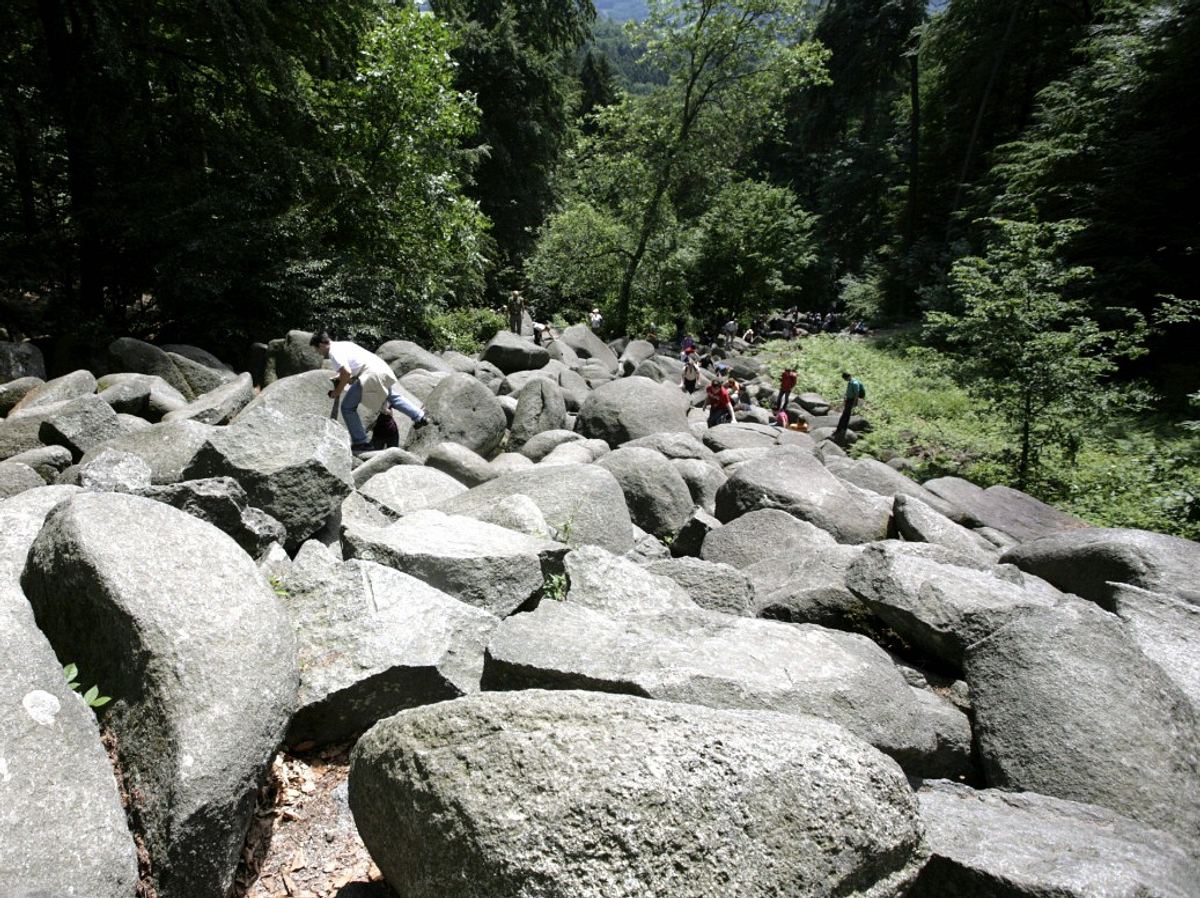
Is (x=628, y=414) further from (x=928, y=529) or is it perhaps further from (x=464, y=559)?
(x=464, y=559)

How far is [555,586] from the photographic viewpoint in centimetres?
456

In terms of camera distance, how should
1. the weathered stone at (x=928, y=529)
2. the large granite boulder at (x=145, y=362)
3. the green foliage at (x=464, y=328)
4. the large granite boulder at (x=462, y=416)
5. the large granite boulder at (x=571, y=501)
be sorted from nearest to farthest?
the large granite boulder at (x=571, y=501) < the weathered stone at (x=928, y=529) < the large granite boulder at (x=462, y=416) < the large granite boulder at (x=145, y=362) < the green foliage at (x=464, y=328)

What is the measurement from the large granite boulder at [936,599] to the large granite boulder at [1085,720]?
9.8 inches

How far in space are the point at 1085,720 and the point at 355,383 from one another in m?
7.03

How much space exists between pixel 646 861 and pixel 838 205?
3912 centimetres

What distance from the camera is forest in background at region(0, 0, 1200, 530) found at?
37.4ft

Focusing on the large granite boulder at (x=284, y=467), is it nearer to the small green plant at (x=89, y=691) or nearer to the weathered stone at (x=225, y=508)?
the weathered stone at (x=225, y=508)

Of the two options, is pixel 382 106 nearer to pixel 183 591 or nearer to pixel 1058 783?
pixel 183 591

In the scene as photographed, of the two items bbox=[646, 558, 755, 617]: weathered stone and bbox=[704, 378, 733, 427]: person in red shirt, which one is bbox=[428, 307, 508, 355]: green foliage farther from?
bbox=[646, 558, 755, 617]: weathered stone

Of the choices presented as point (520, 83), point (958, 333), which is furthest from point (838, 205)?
point (958, 333)

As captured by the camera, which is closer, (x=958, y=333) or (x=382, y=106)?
(x=958, y=333)

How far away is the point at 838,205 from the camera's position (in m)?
36.4

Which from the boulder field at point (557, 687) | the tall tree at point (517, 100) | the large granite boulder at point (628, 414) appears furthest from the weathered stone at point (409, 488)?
the tall tree at point (517, 100)

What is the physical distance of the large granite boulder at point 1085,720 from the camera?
123 inches
